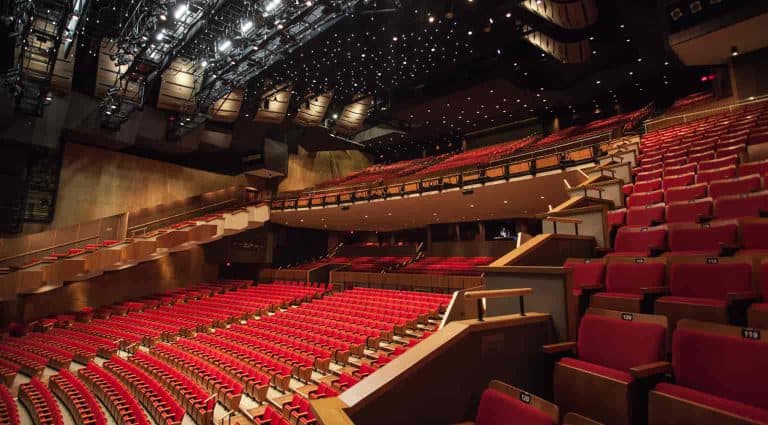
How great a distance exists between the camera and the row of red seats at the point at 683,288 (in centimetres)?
126

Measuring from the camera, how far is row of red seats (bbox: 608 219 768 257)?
1769 mm

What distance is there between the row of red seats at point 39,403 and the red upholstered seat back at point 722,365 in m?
3.97

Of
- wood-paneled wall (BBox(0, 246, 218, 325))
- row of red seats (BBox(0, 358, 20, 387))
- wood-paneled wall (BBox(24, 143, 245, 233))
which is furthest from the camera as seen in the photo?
wood-paneled wall (BBox(24, 143, 245, 233))

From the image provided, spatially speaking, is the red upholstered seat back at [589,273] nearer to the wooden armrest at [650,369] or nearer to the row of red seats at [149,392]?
the wooden armrest at [650,369]

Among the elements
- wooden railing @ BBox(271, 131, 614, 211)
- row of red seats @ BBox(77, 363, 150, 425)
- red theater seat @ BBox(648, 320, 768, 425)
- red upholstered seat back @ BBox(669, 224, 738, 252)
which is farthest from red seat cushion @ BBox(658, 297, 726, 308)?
wooden railing @ BBox(271, 131, 614, 211)

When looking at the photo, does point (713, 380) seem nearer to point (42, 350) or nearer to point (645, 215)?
point (645, 215)

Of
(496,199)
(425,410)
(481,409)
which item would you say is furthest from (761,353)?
(496,199)

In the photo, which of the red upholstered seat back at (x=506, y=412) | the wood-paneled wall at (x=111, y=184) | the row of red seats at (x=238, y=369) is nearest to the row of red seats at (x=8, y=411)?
the row of red seats at (x=238, y=369)

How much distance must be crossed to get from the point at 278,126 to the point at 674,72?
9.38m

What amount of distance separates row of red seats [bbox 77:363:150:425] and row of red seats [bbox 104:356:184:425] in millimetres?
89

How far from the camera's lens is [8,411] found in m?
3.15

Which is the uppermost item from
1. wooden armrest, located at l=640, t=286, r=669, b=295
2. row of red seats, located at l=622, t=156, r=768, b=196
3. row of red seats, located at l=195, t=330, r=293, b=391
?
row of red seats, located at l=622, t=156, r=768, b=196

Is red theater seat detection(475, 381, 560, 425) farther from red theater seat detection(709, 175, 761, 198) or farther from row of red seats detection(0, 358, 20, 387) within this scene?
row of red seats detection(0, 358, 20, 387)

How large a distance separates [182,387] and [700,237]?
409 cm
